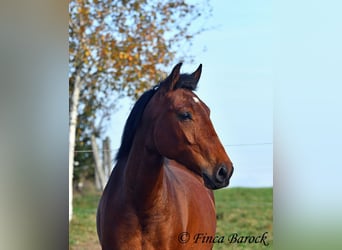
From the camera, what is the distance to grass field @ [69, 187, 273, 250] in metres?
3.04

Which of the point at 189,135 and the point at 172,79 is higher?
the point at 172,79

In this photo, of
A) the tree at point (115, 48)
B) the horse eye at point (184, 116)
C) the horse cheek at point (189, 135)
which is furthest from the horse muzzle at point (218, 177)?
the tree at point (115, 48)

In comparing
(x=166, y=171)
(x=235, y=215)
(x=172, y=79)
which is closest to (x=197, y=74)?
(x=172, y=79)

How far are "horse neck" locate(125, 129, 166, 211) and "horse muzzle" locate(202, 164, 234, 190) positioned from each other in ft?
0.87

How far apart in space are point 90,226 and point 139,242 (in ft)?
1.85

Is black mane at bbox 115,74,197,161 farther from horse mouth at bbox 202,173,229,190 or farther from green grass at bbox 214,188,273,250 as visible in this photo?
green grass at bbox 214,188,273,250

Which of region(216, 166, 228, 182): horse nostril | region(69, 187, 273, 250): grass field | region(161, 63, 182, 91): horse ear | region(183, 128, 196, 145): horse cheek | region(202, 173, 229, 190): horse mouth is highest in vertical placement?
region(161, 63, 182, 91): horse ear

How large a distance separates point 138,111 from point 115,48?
637mm

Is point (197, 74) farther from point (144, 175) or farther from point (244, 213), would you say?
point (244, 213)

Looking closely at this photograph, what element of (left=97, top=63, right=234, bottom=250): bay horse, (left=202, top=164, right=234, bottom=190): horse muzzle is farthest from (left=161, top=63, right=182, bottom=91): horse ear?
(left=202, top=164, right=234, bottom=190): horse muzzle

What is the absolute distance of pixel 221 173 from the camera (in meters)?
2.65

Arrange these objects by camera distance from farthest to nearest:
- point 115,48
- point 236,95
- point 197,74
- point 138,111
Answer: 1. point 115,48
2. point 236,95
3. point 197,74
4. point 138,111
